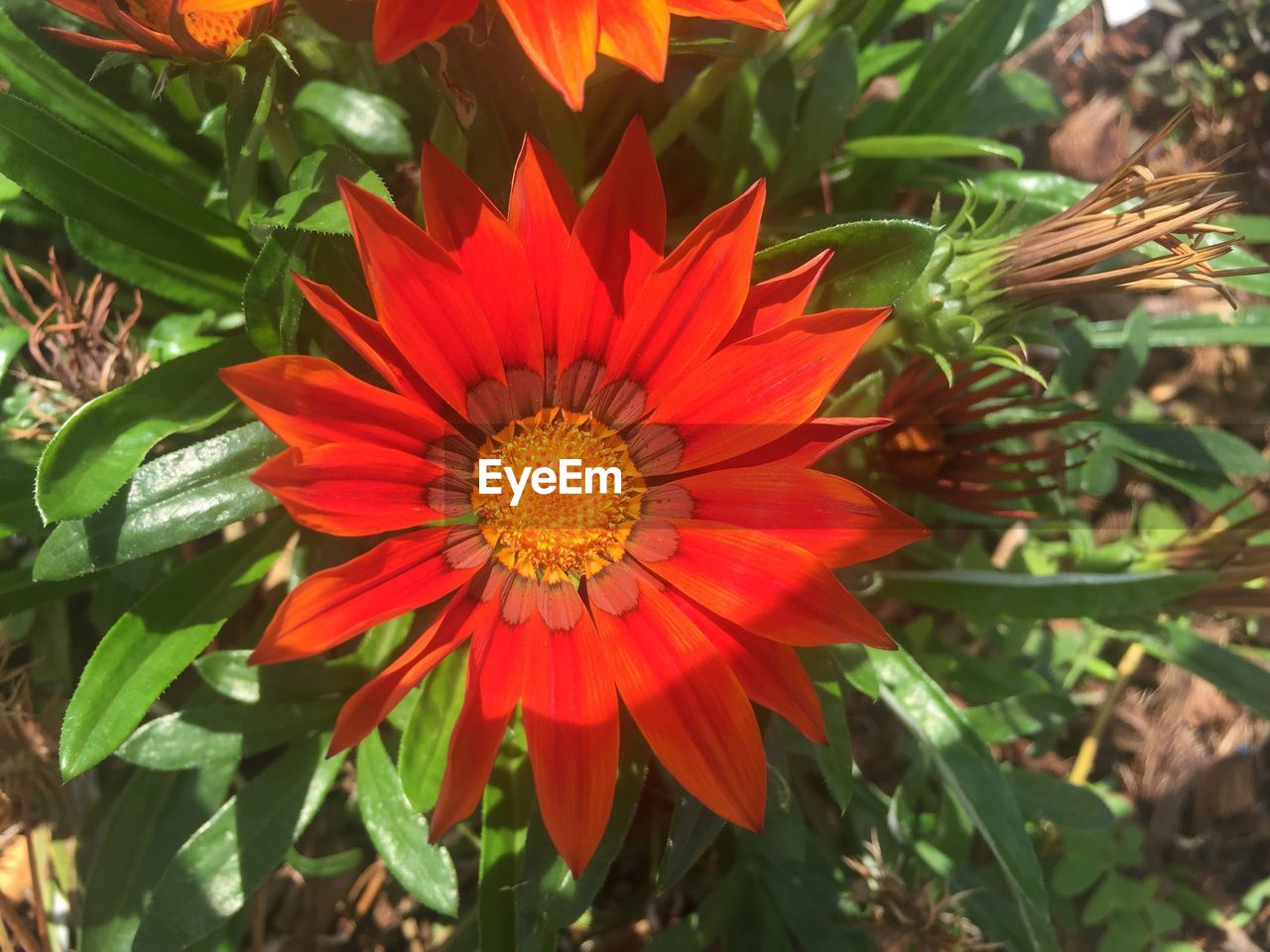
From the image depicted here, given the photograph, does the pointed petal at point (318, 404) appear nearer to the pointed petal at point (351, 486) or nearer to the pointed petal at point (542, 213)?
the pointed petal at point (351, 486)

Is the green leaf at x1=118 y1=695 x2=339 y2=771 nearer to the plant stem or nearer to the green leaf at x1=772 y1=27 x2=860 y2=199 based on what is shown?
the green leaf at x1=772 y1=27 x2=860 y2=199

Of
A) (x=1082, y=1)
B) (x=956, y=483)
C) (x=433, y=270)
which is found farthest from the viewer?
(x=1082, y=1)

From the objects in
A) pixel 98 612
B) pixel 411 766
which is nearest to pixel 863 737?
pixel 411 766

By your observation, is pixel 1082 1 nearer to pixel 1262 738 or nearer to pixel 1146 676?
pixel 1146 676

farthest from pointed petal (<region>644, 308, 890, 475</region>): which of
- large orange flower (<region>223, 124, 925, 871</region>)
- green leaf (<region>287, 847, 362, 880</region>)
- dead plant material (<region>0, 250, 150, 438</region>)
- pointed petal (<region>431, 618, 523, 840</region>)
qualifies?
green leaf (<region>287, 847, 362, 880</region>)

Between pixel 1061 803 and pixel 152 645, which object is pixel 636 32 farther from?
pixel 1061 803

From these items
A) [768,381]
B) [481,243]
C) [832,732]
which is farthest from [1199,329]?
[481,243]
